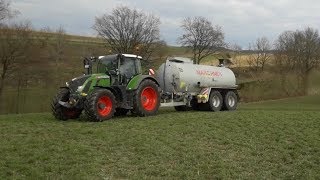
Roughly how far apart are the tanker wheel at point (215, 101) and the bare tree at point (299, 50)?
140 feet

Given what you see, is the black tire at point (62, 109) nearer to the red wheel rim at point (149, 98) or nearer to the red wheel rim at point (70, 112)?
the red wheel rim at point (70, 112)

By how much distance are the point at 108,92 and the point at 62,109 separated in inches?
78.0

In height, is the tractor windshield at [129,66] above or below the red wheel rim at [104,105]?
above

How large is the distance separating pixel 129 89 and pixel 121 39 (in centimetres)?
4780

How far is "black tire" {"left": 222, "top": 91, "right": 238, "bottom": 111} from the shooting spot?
23547mm

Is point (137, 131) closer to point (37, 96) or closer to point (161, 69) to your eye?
point (161, 69)

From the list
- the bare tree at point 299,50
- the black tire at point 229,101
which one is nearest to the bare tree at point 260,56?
the bare tree at point 299,50

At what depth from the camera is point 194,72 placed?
21578mm

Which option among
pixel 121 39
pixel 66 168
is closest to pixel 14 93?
pixel 121 39

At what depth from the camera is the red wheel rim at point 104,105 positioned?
15.8m

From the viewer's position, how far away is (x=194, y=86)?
851 inches

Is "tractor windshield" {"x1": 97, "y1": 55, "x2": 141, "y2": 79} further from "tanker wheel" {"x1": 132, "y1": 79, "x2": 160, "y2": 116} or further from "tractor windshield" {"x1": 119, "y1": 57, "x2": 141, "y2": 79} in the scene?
"tanker wheel" {"x1": 132, "y1": 79, "x2": 160, "y2": 116}

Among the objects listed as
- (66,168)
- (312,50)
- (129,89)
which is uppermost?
(312,50)

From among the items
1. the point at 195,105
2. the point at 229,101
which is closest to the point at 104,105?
the point at 195,105
